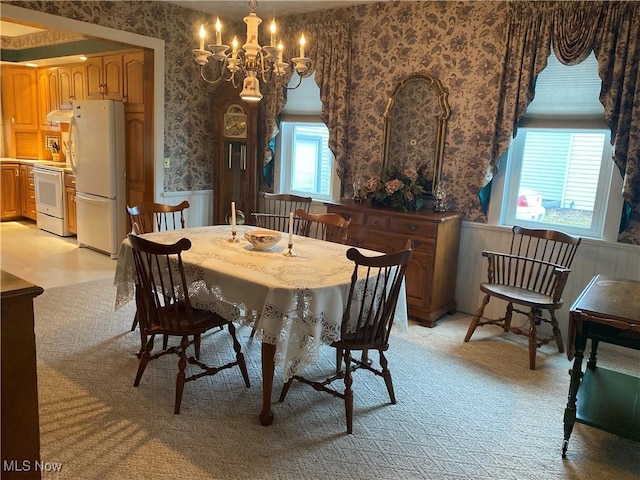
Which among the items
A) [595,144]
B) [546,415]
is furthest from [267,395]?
[595,144]

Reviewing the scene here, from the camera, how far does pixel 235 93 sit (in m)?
5.05

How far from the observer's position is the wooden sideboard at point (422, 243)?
3.84 meters

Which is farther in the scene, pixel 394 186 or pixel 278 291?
pixel 394 186

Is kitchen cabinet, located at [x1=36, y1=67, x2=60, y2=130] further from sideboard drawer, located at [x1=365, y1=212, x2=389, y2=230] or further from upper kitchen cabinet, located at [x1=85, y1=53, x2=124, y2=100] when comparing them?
sideboard drawer, located at [x1=365, y1=212, x2=389, y2=230]

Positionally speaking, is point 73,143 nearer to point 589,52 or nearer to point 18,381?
point 18,381

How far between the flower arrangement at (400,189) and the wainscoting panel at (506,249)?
503 mm

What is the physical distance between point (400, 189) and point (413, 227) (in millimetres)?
347

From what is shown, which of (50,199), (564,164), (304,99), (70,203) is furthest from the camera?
(50,199)

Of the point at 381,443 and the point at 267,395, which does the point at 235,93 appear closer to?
the point at 267,395

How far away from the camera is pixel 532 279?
3.94 metres

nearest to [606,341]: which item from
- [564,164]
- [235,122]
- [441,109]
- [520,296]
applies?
[520,296]

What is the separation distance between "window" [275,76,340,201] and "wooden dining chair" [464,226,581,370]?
1.79 m

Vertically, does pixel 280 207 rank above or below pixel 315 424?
above

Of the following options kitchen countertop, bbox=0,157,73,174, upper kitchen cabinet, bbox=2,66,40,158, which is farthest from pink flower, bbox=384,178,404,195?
upper kitchen cabinet, bbox=2,66,40,158
